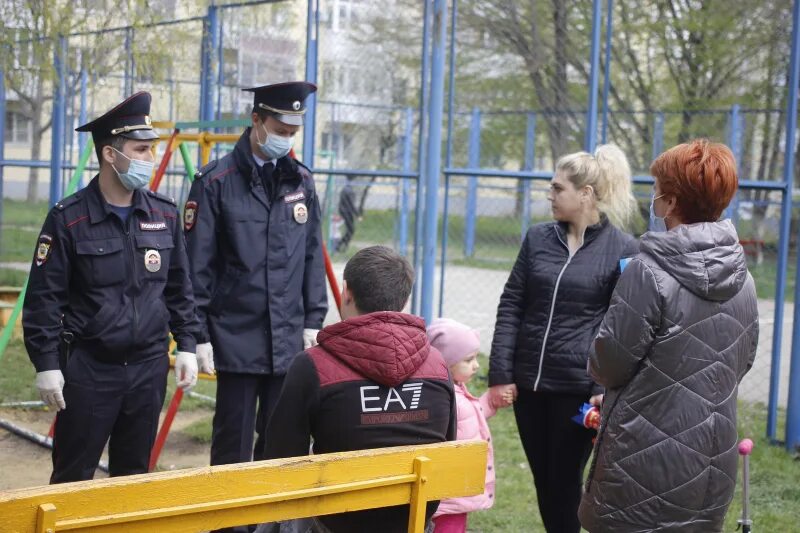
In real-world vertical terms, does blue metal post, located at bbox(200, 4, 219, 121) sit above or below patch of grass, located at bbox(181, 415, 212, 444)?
above

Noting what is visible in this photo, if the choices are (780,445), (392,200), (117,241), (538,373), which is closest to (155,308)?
(117,241)

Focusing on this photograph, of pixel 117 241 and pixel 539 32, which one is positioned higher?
pixel 539 32

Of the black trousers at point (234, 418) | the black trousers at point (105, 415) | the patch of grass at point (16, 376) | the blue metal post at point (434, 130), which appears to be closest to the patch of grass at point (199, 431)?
the patch of grass at point (16, 376)

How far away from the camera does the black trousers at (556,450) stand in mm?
3863

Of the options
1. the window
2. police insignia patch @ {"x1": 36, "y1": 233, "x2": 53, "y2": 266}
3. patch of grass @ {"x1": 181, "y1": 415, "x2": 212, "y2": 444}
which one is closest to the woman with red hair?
police insignia patch @ {"x1": 36, "y1": 233, "x2": 53, "y2": 266}

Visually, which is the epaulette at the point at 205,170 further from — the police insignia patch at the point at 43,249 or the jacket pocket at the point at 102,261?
the police insignia patch at the point at 43,249

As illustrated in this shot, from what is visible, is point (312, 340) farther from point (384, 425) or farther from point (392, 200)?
point (392, 200)

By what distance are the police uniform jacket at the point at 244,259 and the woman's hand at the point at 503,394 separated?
33.5 inches

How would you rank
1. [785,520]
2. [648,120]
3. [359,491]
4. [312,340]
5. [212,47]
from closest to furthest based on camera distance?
[359,491]
[312,340]
[785,520]
[212,47]
[648,120]

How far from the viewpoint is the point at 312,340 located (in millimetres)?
4387

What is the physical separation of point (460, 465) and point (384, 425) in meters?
0.22

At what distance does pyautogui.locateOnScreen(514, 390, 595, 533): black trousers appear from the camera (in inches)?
152

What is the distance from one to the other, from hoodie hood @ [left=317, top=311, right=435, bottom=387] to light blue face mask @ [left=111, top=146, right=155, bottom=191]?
1383 millimetres

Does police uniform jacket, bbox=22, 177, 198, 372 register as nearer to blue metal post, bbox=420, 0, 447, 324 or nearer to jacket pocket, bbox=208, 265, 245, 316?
jacket pocket, bbox=208, 265, 245, 316
